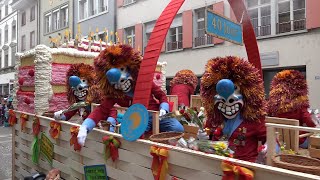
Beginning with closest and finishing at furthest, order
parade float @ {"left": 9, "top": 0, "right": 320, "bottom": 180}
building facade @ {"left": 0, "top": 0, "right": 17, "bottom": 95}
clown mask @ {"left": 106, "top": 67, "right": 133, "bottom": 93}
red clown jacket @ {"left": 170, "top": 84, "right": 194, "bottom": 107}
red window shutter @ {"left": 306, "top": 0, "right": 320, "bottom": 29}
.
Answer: parade float @ {"left": 9, "top": 0, "right": 320, "bottom": 180}, clown mask @ {"left": 106, "top": 67, "right": 133, "bottom": 93}, red clown jacket @ {"left": 170, "top": 84, "right": 194, "bottom": 107}, red window shutter @ {"left": 306, "top": 0, "right": 320, "bottom": 29}, building facade @ {"left": 0, "top": 0, "right": 17, "bottom": 95}

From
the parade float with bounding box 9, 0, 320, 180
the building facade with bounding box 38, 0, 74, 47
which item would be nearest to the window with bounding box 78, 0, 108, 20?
the building facade with bounding box 38, 0, 74, 47

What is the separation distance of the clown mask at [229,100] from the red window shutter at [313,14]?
7.36 metres

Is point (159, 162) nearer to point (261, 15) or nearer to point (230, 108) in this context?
point (230, 108)

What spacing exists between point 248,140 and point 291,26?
7.86 metres

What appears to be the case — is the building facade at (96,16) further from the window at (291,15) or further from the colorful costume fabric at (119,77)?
the colorful costume fabric at (119,77)

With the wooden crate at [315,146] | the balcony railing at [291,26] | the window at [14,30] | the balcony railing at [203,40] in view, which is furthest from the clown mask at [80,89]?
the window at [14,30]

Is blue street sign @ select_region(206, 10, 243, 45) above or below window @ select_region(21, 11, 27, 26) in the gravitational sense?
below

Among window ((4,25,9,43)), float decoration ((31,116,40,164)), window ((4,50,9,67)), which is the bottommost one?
float decoration ((31,116,40,164))

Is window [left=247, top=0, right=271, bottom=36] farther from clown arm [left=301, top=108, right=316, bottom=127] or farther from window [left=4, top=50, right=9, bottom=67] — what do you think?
window [left=4, top=50, right=9, bottom=67]

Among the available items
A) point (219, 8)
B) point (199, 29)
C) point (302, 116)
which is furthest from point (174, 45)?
point (302, 116)

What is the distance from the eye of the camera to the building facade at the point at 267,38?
29.5 ft

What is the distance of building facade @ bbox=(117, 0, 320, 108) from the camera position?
8984 mm

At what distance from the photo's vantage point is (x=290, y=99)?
3.89 meters

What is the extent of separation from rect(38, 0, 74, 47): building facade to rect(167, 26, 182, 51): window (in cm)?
746
